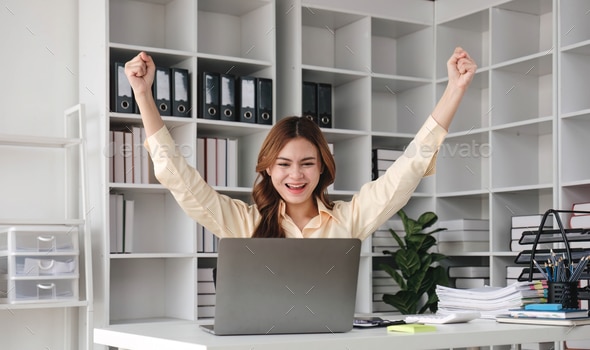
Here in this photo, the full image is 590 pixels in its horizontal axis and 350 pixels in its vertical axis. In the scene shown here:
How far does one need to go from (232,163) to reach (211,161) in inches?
4.6

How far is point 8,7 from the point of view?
384 cm

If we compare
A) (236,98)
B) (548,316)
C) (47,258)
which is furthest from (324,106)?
(548,316)

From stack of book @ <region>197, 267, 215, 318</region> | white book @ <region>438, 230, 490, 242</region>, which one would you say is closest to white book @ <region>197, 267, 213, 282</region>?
stack of book @ <region>197, 267, 215, 318</region>

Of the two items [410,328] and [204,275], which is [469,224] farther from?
[410,328]

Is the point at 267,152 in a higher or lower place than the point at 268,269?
higher

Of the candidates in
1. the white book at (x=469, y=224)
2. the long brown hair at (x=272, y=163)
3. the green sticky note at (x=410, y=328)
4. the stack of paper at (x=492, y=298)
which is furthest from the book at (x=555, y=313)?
the white book at (x=469, y=224)

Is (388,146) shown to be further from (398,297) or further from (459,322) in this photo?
(459,322)

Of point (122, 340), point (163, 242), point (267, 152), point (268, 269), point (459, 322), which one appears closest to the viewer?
point (268, 269)

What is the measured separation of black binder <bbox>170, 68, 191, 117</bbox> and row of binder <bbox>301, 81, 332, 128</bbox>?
2.14 ft

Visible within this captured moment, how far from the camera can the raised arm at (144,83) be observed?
6.23 ft

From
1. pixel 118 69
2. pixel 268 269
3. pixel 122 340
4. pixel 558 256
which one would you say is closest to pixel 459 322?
pixel 558 256

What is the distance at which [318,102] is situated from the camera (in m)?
4.29

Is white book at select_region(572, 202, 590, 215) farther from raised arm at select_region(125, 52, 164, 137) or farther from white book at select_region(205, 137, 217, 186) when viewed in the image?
raised arm at select_region(125, 52, 164, 137)

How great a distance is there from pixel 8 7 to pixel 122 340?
2527mm
